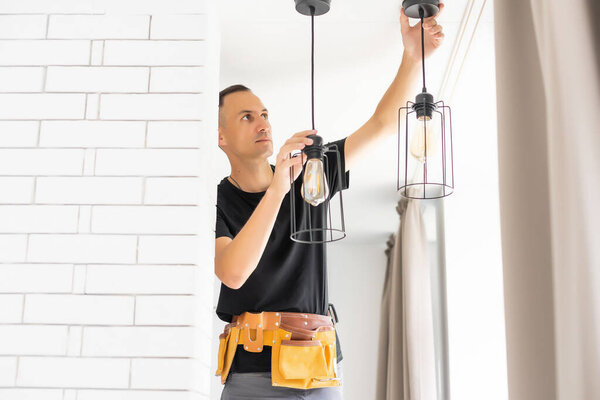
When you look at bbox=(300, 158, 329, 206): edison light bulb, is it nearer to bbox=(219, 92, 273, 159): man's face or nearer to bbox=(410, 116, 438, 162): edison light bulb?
bbox=(410, 116, 438, 162): edison light bulb

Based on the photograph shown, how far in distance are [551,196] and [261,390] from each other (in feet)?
3.42

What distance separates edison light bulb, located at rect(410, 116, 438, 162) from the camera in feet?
4.86

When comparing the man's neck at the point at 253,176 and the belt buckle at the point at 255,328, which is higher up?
the man's neck at the point at 253,176

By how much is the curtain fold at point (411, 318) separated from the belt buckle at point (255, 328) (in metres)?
1.78

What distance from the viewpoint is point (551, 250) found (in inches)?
39.5

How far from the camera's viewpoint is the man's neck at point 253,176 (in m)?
2.02

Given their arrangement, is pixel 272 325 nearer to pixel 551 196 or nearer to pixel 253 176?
pixel 253 176

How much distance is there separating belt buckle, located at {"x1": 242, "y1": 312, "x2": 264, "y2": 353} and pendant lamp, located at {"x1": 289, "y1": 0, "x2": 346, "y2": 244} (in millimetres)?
227

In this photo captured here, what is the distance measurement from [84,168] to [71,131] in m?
0.09

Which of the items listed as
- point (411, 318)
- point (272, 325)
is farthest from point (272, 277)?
point (411, 318)

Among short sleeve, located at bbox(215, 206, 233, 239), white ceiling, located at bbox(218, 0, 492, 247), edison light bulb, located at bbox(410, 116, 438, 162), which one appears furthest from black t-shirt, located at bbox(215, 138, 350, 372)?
white ceiling, located at bbox(218, 0, 492, 247)

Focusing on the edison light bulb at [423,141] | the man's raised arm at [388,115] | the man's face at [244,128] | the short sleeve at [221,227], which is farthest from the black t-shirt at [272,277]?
the edison light bulb at [423,141]

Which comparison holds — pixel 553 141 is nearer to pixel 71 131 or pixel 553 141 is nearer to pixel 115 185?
pixel 115 185

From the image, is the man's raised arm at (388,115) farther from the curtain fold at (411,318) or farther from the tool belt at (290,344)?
the curtain fold at (411,318)
